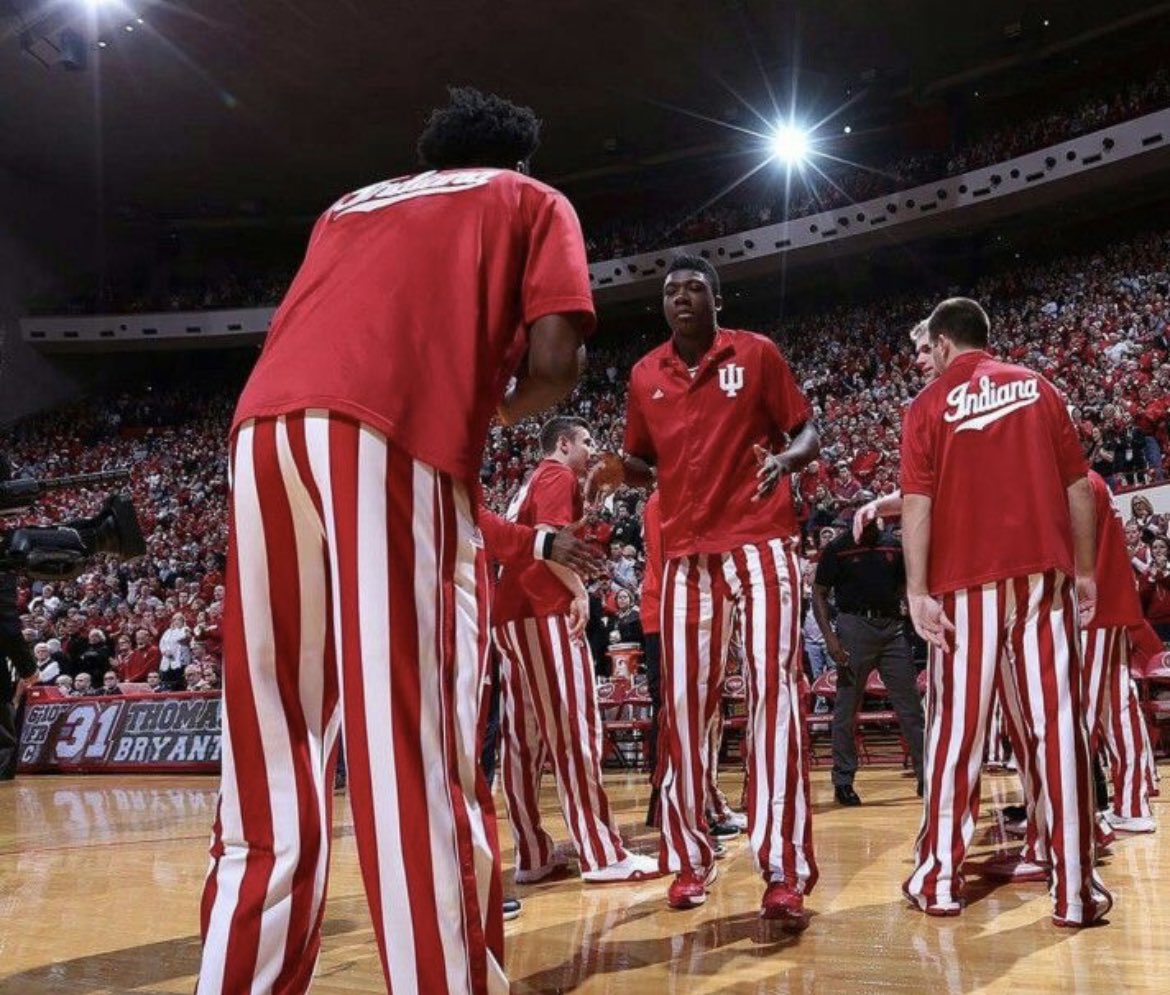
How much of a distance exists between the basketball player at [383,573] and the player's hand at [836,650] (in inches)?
202

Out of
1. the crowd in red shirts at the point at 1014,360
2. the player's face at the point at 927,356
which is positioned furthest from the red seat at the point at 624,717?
the player's face at the point at 927,356

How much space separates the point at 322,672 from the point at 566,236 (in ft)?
2.65

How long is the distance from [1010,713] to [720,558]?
102 centimetres

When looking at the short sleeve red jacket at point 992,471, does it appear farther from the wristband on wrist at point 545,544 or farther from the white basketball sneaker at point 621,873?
the white basketball sneaker at point 621,873

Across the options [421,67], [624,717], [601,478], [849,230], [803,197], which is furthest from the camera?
[803,197]

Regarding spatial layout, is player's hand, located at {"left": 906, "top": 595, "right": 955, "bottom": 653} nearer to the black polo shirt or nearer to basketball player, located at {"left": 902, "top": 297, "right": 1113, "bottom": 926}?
basketball player, located at {"left": 902, "top": 297, "right": 1113, "bottom": 926}

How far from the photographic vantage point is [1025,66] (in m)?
21.9

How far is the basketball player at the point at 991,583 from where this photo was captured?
3.33 metres

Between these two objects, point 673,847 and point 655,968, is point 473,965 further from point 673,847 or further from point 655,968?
point 673,847

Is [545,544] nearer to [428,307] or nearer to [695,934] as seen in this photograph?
[428,307]

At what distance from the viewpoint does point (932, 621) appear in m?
3.53

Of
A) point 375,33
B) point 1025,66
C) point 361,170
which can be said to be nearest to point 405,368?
point 375,33

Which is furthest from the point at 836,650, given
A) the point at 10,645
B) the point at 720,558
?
the point at 10,645

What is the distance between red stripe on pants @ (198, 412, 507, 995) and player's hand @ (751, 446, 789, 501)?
1.72 metres
